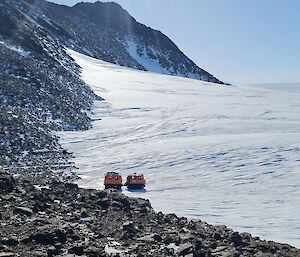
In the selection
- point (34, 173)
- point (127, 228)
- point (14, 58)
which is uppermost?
point (14, 58)

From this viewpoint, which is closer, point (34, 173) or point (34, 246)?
point (34, 246)

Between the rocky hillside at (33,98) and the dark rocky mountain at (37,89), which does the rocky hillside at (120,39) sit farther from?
the rocky hillside at (33,98)

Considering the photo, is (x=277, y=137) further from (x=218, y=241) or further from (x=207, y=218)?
(x=218, y=241)

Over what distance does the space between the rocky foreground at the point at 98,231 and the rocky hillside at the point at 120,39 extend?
7295 centimetres

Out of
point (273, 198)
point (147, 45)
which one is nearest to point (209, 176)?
point (273, 198)

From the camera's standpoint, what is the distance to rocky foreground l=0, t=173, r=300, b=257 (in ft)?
34.2

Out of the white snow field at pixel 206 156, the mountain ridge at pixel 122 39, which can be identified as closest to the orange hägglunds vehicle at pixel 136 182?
the white snow field at pixel 206 156

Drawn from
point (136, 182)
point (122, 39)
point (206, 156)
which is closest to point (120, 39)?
point (122, 39)

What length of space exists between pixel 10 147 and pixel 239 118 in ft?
66.1

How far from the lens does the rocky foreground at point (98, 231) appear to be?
10.4m

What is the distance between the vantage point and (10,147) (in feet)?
80.4

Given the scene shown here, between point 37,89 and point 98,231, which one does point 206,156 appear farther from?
point 37,89

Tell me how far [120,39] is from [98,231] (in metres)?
104

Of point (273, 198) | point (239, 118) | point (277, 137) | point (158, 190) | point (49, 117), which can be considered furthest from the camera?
point (239, 118)
